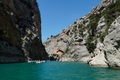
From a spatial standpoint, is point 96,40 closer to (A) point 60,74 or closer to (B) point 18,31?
(B) point 18,31

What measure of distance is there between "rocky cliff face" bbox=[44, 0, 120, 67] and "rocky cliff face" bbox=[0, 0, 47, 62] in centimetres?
2756

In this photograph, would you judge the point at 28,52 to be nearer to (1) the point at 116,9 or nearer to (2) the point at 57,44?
(1) the point at 116,9

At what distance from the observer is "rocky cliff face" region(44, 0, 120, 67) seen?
158ft

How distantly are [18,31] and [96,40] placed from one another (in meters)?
45.0

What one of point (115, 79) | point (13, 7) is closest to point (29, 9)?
point (13, 7)

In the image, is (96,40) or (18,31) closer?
(96,40)

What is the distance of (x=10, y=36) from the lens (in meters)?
96.2

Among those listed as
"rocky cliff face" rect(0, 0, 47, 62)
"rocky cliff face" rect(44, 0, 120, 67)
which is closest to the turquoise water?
"rocky cliff face" rect(44, 0, 120, 67)

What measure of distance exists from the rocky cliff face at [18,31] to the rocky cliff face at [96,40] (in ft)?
90.4

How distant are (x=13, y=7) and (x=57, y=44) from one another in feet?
254

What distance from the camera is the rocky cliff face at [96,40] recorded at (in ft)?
158

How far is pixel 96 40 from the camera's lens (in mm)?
98938

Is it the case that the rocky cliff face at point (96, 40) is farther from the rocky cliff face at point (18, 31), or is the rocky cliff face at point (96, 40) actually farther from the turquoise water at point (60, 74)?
the rocky cliff face at point (18, 31)

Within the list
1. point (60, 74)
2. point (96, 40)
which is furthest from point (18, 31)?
point (60, 74)
